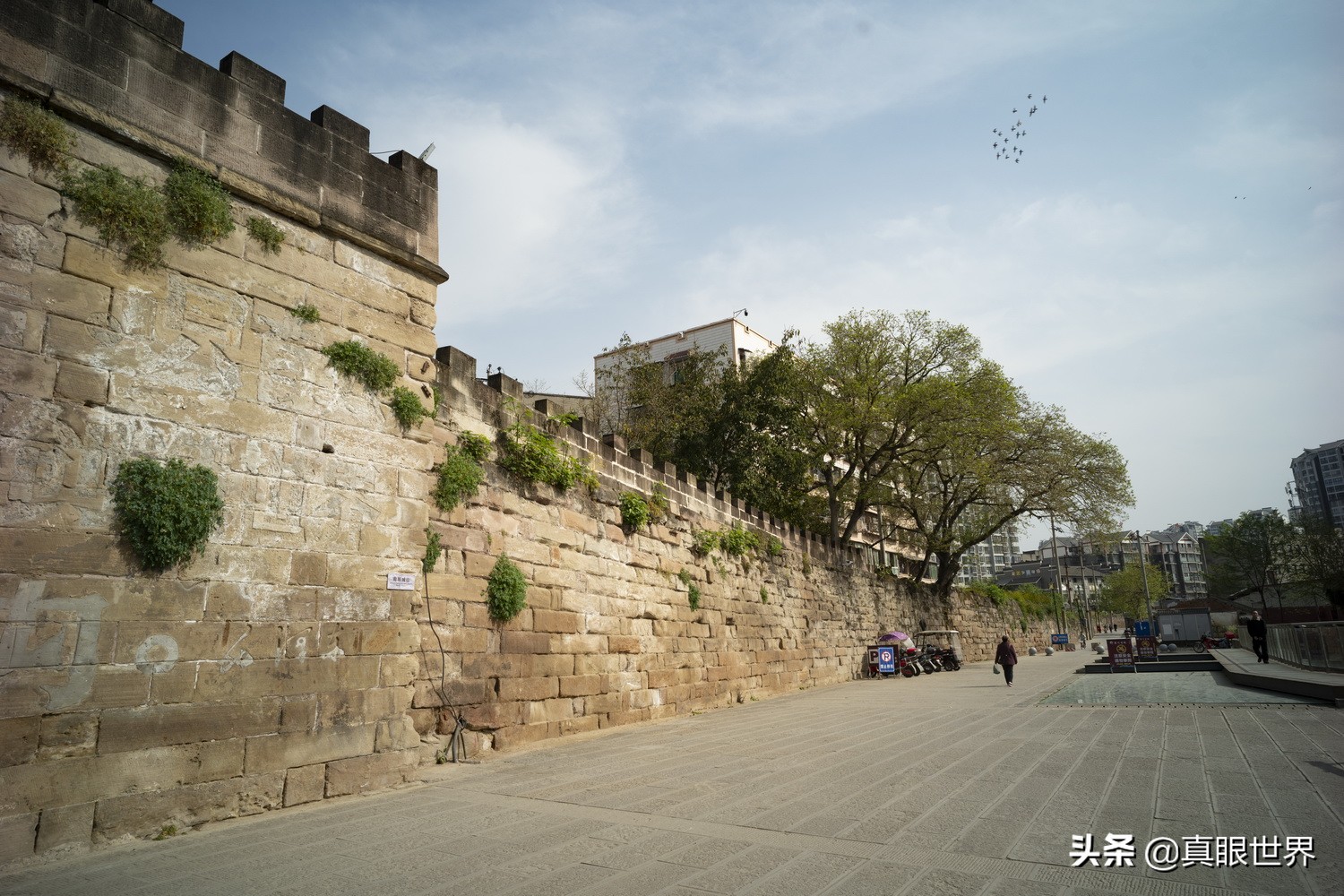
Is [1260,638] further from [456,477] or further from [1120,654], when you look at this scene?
[456,477]

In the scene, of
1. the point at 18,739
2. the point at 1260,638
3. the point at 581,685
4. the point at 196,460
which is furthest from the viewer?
the point at 1260,638

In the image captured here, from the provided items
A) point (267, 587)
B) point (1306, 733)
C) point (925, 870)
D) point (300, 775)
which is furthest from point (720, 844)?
A: point (1306, 733)

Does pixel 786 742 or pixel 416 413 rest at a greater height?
pixel 416 413

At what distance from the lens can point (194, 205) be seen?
5.43 meters

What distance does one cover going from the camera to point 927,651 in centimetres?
2542

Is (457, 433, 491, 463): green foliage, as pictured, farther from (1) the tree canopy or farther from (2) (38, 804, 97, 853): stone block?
(1) the tree canopy

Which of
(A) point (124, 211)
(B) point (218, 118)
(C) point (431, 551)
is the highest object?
(B) point (218, 118)

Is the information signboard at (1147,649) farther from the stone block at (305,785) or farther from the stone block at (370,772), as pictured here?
the stone block at (305,785)

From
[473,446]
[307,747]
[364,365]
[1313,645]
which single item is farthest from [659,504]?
[1313,645]

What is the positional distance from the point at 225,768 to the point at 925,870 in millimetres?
4361

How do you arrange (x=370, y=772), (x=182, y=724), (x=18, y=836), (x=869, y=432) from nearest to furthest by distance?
(x=18, y=836)
(x=182, y=724)
(x=370, y=772)
(x=869, y=432)

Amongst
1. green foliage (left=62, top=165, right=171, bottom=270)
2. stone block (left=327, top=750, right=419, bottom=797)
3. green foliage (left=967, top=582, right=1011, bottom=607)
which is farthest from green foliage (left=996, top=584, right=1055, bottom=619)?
green foliage (left=62, top=165, right=171, bottom=270)

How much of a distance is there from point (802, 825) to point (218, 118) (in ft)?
21.0

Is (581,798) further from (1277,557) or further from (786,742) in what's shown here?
(1277,557)
